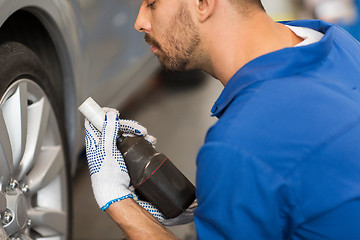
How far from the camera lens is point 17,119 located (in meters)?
1.54

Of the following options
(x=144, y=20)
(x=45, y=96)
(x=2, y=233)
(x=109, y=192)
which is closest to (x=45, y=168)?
(x=45, y=96)

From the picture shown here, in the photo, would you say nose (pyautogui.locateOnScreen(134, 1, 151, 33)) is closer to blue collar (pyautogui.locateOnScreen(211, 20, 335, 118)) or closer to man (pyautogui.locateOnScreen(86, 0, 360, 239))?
man (pyautogui.locateOnScreen(86, 0, 360, 239))

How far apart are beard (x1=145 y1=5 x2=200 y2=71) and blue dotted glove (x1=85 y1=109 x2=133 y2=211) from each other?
211mm

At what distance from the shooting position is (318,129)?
3.51 ft

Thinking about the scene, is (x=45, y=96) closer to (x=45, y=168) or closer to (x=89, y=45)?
(x=45, y=168)

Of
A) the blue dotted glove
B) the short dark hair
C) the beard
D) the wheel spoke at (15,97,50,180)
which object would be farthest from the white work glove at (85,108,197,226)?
the short dark hair

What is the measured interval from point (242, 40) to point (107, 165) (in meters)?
0.47

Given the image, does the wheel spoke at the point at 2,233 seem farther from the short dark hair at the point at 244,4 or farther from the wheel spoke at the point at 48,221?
the short dark hair at the point at 244,4

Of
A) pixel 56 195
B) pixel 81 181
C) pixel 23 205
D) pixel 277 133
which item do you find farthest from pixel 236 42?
pixel 81 181

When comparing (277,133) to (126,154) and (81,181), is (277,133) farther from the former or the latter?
(81,181)

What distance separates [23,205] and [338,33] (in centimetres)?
103

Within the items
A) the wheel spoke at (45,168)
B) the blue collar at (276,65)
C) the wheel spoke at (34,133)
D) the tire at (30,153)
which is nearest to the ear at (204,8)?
the blue collar at (276,65)

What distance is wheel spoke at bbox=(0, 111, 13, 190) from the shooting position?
1.43 metres

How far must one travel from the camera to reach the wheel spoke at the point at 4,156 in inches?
56.5
